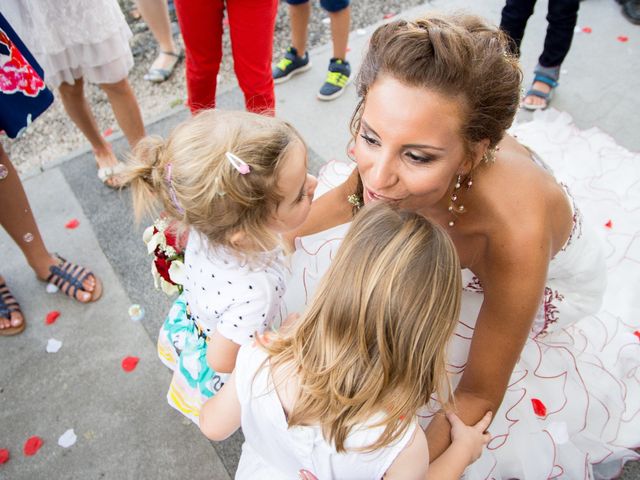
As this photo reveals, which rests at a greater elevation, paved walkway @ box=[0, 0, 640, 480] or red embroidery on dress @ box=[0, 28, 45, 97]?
red embroidery on dress @ box=[0, 28, 45, 97]

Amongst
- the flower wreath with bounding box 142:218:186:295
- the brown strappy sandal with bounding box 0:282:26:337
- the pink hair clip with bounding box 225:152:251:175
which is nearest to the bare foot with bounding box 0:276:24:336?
the brown strappy sandal with bounding box 0:282:26:337

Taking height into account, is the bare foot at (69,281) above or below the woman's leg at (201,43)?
below

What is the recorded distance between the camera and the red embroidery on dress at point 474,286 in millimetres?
1647

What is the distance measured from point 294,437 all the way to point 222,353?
0.34 metres

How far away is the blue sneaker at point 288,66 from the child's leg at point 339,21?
29cm

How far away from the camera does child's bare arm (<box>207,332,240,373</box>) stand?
4.41 feet

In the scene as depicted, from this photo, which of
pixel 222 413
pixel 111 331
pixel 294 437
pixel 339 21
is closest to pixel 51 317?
pixel 111 331

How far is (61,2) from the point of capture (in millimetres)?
2043

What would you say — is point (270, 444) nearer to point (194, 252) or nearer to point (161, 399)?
point (194, 252)

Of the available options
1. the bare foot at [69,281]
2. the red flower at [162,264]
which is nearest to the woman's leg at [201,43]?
the bare foot at [69,281]

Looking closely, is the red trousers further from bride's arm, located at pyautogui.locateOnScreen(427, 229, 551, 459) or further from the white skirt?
bride's arm, located at pyautogui.locateOnScreen(427, 229, 551, 459)

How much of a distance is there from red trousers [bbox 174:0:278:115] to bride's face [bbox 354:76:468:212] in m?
0.95

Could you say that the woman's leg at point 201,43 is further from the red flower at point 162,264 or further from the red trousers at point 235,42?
the red flower at point 162,264

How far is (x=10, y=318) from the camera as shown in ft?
7.48
